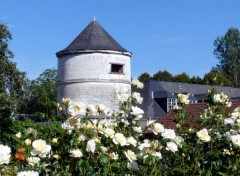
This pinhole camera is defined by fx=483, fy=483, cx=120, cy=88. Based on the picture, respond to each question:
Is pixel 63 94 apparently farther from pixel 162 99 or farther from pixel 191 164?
pixel 191 164

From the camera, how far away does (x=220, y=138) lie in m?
3.88

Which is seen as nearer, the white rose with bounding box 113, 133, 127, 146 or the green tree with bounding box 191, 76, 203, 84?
the white rose with bounding box 113, 133, 127, 146

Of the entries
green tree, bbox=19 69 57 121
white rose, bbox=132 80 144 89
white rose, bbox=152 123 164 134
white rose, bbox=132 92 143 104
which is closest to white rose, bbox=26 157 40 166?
white rose, bbox=152 123 164 134

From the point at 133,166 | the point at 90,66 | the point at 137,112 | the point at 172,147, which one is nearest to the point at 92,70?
the point at 90,66

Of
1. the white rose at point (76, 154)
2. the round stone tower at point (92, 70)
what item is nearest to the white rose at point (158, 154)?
the white rose at point (76, 154)

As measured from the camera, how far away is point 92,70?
993 inches

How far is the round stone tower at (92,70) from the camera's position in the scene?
25.2 metres

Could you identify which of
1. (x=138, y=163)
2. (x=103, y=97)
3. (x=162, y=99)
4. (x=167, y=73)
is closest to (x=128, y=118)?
(x=138, y=163)

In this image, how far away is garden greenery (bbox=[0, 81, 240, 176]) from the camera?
3309 mm

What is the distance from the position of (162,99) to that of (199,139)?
3540cm

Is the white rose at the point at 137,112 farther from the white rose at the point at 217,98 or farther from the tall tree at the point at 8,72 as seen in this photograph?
the tall tree at the point at 8,72

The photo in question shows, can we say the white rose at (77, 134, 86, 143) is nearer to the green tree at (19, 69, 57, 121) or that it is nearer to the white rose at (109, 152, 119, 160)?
the white rose at (109, 152, 119, 160)

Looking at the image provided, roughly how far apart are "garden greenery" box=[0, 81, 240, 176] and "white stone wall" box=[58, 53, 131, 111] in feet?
68.0

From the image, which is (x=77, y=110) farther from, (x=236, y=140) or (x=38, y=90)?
(x=38, y=90)
